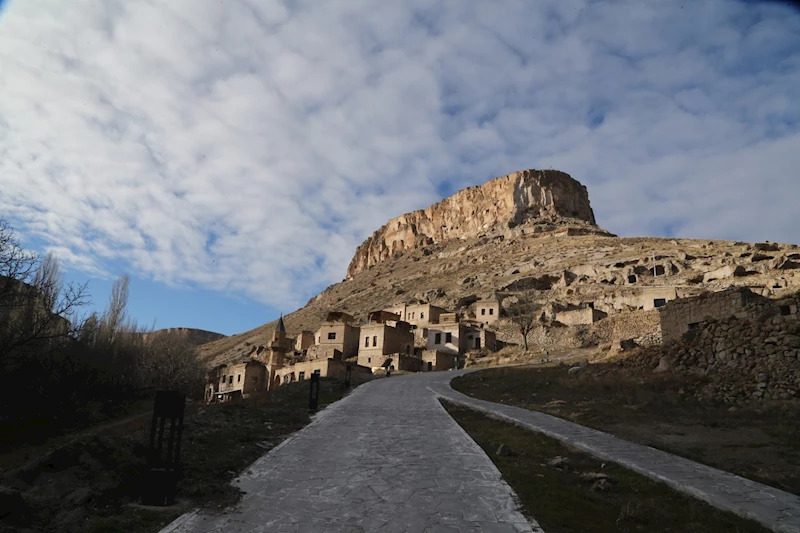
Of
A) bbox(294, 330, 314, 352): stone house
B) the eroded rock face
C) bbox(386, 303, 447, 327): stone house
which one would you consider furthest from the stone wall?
Result: the eroded rock face

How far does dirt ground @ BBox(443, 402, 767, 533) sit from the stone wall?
22.4 ft

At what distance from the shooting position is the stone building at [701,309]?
1555cm

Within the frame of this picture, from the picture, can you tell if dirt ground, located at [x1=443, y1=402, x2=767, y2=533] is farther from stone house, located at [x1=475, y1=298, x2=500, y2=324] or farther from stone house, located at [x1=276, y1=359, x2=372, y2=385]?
stone house, located at [x1=475, y1=298, x2=500, y2=324]

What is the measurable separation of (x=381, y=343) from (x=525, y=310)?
1822cm

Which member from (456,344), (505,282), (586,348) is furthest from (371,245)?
(586,348)

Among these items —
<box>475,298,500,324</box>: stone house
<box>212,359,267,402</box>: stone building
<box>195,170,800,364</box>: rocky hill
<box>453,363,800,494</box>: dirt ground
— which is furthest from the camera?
<box>475,298,500,324</box>: stone house

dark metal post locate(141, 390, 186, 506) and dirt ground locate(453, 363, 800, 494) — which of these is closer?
dark metal post locate(141, 390, 186, 506)

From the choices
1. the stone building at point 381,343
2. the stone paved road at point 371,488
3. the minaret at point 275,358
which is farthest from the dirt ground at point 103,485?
the minaret at point 275,358

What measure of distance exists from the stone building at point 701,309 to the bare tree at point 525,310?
23.7 meters

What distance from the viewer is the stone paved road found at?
16.5ft

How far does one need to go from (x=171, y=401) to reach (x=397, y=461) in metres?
3.62

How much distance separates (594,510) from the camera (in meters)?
5.84

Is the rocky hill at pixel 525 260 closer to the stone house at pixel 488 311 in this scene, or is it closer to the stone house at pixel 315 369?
the stone house at pixel 488 311

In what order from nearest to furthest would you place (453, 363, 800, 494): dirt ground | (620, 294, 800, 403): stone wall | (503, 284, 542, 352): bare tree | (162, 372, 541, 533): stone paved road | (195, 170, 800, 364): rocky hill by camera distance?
(162, 372, 541, 533): stone paved road, (453, 363, 800, 494): dirt ground, (620, 294, 800, 403): stone wall, (503, 284, 542, 352): bare tree, (195, 170, 800, 364): rocky hill
